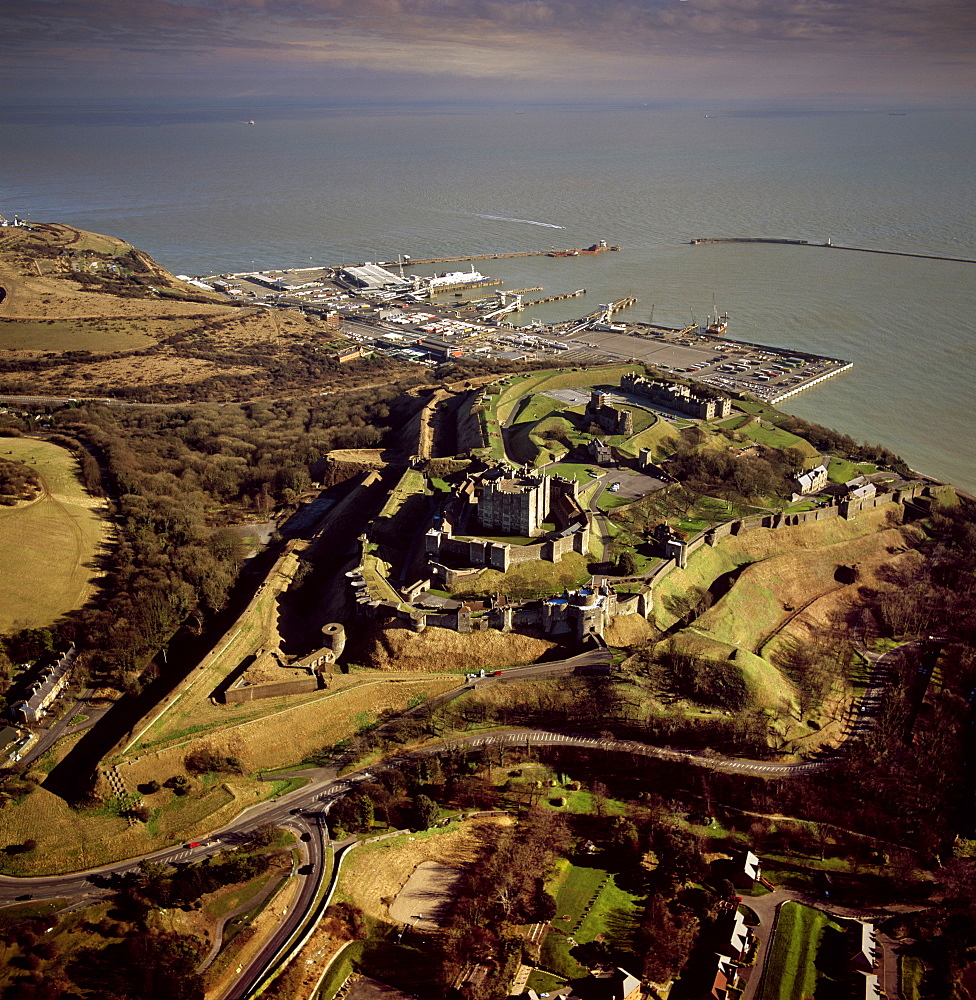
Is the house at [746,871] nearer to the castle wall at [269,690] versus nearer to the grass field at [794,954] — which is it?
the grass field at [794,954]

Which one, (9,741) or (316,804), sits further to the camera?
(9,741)

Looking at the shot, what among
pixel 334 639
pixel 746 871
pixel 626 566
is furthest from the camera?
pixel 626 566

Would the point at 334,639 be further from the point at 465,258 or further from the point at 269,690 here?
the point at 465,258

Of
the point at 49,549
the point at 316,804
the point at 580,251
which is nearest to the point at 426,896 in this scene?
the point at 316,804

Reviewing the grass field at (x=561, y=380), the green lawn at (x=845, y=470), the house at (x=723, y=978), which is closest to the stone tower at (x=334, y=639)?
the house at (x=723, y=978)

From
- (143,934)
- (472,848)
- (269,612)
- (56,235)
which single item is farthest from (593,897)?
(56,235)

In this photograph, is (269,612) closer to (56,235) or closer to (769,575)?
(769,575)

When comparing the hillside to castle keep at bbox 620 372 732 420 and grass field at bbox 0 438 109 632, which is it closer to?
castle keep at bbox 620 372 732 420
